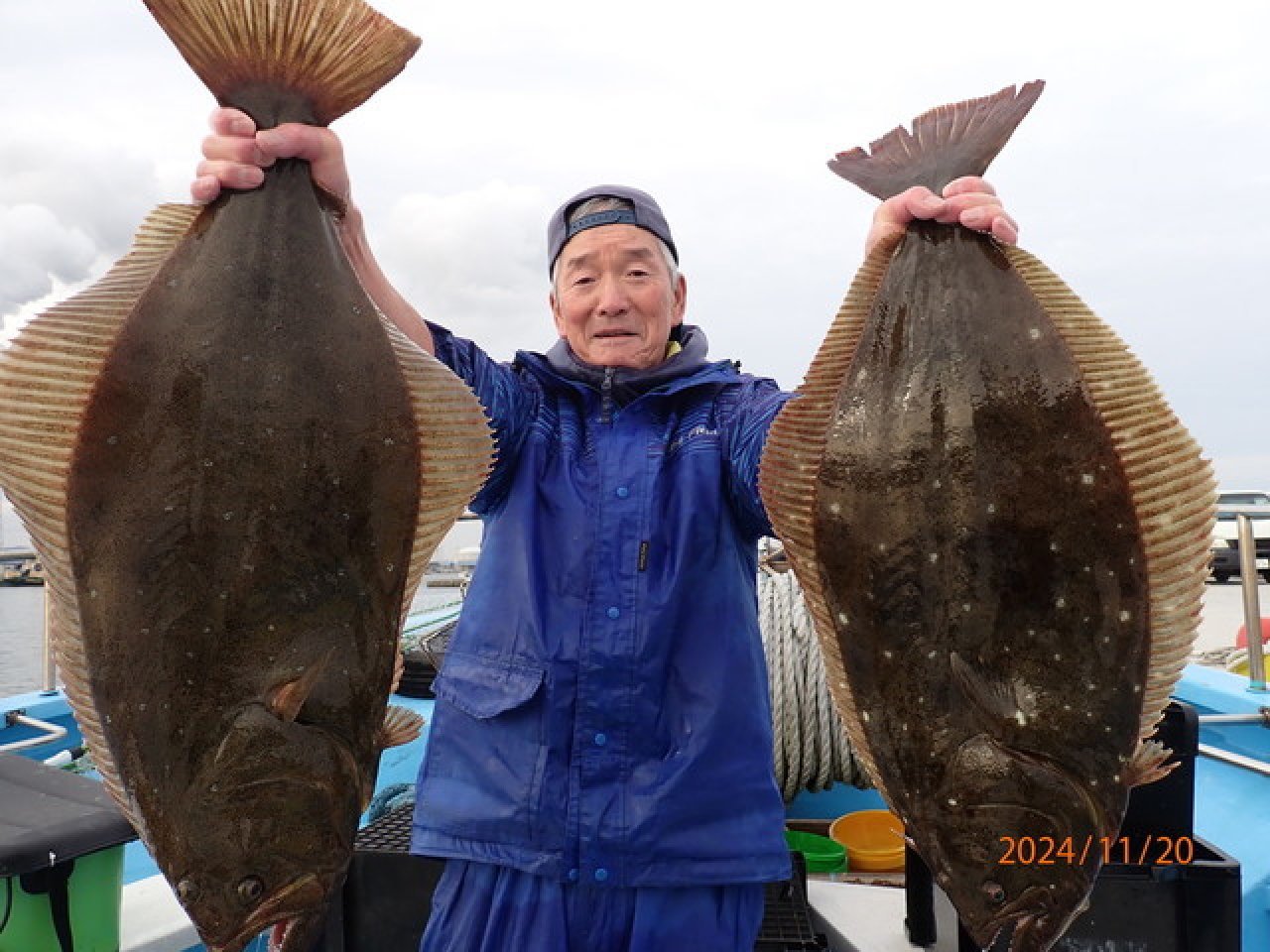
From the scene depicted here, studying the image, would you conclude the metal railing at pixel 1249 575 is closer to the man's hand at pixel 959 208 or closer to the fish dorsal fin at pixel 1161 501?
the fish dorsal fin at pixel 1161 501

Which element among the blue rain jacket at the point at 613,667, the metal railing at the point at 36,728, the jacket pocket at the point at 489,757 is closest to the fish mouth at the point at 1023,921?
the blue rain jacket at the point at 613,667

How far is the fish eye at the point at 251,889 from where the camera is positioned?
1666 millimetres

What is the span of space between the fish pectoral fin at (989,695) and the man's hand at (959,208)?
92 centimetres

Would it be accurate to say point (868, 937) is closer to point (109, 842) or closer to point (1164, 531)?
point (1164, 531)

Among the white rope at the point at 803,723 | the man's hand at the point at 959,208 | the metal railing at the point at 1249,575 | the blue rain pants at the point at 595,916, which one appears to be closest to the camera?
the man's hand at the point at 959,208

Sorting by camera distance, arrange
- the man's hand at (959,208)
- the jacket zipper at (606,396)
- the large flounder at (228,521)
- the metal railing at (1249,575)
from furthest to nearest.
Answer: the metal railing at (1249,575)
the jacket zipper at (606,396)
the man's hand at (959,208)
the large flounder at (228,521)

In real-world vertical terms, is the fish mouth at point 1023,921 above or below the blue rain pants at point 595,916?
above

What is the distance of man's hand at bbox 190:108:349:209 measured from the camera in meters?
1.83

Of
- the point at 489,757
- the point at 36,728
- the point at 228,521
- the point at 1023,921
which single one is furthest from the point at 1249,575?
the point at 36,728

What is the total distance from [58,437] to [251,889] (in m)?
0.93

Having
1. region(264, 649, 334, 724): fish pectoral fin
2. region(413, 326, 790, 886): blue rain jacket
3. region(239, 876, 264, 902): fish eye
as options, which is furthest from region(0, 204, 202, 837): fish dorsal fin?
region(413, 326, 790, 886): blue rain jacket

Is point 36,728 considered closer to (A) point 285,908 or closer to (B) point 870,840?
(A) point 285,908

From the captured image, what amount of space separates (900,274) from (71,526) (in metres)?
1.77

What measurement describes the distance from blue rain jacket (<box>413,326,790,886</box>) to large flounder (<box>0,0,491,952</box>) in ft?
2.39
